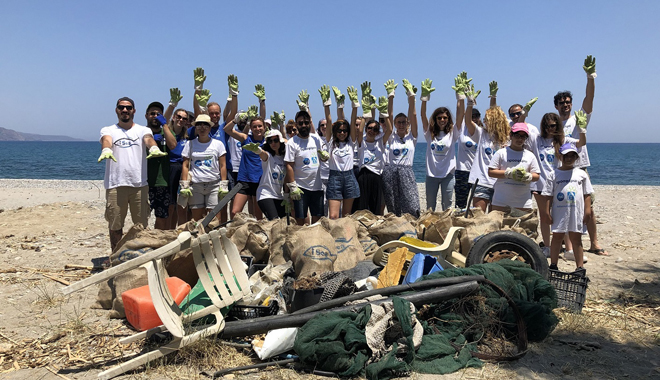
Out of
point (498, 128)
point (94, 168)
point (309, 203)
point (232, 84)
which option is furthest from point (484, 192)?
point (94, 168)

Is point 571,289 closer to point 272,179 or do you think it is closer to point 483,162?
point 483,162

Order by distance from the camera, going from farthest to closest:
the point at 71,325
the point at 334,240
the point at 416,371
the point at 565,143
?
the point at 565,143, the point at 334,240, the point at 71,325, the point at 416,371

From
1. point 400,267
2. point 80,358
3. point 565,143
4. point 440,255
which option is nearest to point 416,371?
point 400,267

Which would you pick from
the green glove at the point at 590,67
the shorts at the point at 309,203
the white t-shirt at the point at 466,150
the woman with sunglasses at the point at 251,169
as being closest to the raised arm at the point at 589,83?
the green glove at the point at 590,67

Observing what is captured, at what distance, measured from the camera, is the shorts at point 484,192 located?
616 centimetres

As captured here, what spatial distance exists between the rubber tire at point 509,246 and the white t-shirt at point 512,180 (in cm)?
133

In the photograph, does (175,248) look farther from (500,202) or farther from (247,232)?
(500,202)

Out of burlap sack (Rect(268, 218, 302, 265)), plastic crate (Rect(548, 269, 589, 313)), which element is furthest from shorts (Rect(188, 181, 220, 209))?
plastic crate (Rect(548, 269, 589, 313))

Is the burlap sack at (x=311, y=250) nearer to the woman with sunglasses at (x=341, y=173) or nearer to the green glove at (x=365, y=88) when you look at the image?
the woman with sunglasses at (x=341, y=173)

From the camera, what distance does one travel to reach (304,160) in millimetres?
6102

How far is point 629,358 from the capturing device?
3.50 meters

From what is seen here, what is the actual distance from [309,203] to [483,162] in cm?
235

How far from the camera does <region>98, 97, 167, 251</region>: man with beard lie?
216 inches

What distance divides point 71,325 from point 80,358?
640mm
